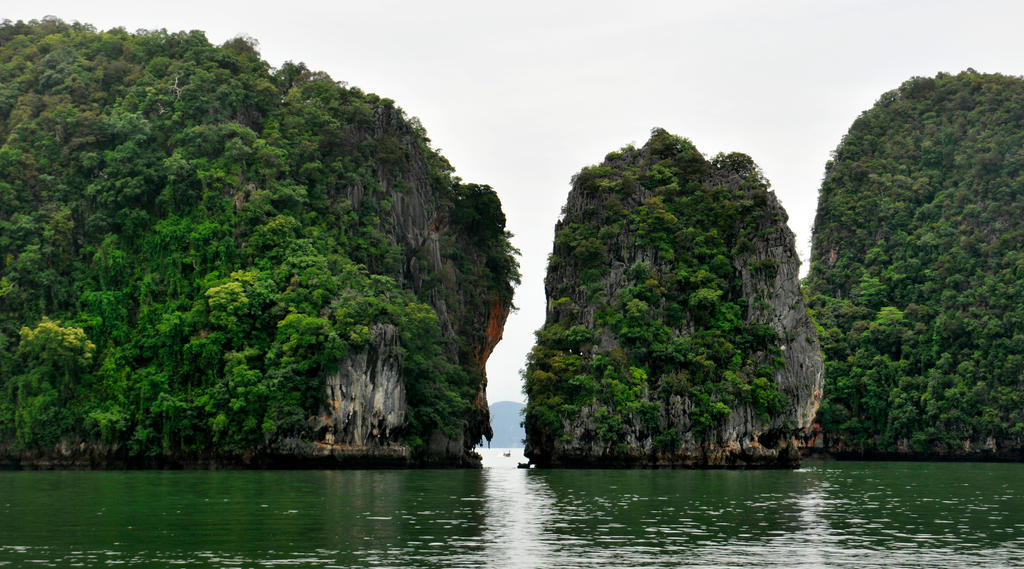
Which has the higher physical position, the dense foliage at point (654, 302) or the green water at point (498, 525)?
the dense foliage at point (654, 302)

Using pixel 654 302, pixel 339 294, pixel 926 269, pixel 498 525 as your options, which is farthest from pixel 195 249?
pixel 926 269

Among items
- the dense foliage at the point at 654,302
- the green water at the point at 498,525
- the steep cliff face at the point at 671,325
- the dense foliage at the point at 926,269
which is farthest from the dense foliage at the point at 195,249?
the dense foliage at the point at 926,269

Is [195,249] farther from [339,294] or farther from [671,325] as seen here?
[671,325]

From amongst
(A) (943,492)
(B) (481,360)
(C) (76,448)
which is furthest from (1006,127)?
(C) (76,448)

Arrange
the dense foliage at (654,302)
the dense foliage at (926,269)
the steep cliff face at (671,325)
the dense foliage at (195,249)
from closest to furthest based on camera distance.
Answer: the dense foliage at (195,249), the steep cliff face at (671,325), the dense foliage at (654,302), the dense foliage at (926,269)

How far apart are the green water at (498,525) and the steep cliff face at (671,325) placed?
806 inches

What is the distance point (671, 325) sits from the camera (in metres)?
68.8

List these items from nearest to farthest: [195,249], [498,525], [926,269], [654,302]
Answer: [498,525] < [195,249] < [654,302] < [926,269]

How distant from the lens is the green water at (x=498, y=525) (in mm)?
19688

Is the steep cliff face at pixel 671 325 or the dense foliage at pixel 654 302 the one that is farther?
the dense foliage at pixel 654 302

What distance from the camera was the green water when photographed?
19.7 metres

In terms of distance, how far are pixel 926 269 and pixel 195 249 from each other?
6441 cm

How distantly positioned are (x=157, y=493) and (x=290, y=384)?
22.7 metres

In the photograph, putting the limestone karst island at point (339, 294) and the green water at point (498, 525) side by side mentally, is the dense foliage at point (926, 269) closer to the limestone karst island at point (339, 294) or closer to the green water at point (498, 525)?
the limestone karst island at point (339, 294)
